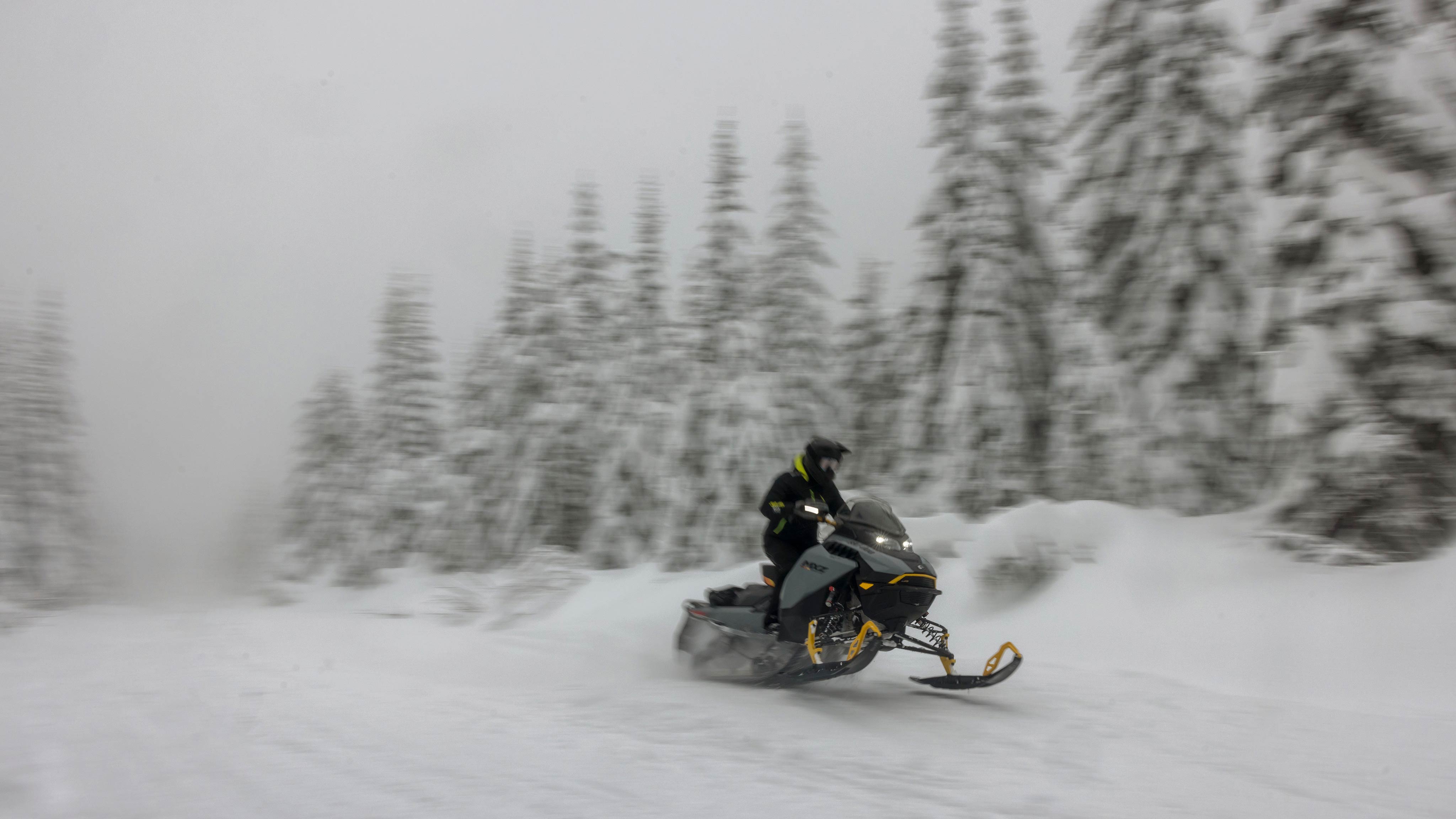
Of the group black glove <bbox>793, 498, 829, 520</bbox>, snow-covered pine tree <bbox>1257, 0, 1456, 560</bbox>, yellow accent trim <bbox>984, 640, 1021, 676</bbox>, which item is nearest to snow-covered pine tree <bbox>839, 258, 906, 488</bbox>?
snow-covered pine tree <bbox>1257, 0, 1456, 560</bbox>

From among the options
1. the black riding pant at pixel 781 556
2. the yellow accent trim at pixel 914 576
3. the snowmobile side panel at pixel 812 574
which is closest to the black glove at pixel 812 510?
the snowmobile side panel at pixel 812 574

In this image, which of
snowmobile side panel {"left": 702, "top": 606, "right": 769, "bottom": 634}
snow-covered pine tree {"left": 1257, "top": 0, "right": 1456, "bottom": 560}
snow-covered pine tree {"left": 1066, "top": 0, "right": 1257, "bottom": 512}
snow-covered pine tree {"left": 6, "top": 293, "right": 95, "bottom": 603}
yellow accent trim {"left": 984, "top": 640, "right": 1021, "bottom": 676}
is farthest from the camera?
snow-covered pine tree {"left": 6, "top": 293, "right": 95, "bottom": 603}

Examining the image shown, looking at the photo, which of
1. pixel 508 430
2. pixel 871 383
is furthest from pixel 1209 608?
pixel 508 430

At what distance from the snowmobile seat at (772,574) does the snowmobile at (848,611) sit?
0.01 metres

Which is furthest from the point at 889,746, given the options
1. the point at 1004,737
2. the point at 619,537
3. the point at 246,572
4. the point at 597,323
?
the point at 246,572

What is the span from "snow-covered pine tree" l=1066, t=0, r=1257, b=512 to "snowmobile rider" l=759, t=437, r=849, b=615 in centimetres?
600

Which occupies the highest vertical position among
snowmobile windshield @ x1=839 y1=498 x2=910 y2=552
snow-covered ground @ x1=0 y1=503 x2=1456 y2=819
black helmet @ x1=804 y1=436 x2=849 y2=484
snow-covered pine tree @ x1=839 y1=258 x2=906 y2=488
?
snow-covered pine tree @ x1=839 y1=258 x2=906 y2=488

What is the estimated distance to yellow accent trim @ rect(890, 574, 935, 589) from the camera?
271 inches

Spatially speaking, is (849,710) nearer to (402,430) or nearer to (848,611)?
(848,611)

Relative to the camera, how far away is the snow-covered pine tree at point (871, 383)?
1605 centimetres

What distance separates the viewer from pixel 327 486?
102 feet

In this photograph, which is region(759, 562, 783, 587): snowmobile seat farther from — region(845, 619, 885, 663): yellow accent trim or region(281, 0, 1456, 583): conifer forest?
region(281, 0, 1456, 583): conifer forest

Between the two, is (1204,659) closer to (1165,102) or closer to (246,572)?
(1165,102)

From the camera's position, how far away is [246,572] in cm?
3962
